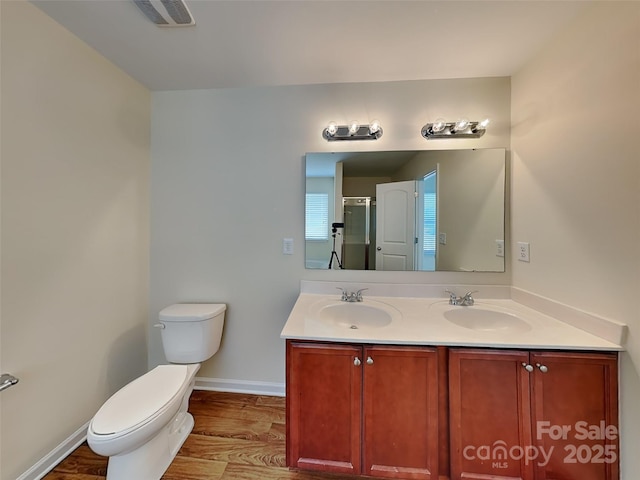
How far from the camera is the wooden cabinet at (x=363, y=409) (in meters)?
1.12

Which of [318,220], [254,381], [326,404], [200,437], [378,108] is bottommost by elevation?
[200,437]

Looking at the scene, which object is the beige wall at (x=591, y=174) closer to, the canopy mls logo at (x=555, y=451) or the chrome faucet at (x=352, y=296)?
the canopy mls logo at (x=555, y=451)

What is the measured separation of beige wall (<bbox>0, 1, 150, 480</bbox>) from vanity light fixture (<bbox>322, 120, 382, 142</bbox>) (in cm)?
143

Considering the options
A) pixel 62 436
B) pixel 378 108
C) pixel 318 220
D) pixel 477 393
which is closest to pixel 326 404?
pixel 477 393

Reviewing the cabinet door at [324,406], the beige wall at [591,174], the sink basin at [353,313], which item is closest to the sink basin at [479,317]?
the beige wall at [591,174]

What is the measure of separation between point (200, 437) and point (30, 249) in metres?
1.39

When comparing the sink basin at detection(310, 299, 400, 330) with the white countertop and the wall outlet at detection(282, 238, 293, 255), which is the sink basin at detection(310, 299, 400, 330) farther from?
A: the wall outlet at detection(282, 238, 293, 255)

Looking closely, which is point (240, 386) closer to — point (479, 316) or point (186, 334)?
point (186, 334)

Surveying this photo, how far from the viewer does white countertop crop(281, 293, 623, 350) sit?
109 centimetres

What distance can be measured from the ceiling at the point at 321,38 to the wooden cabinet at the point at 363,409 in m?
1.60

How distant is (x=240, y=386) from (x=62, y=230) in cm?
154

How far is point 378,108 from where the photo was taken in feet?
5.86

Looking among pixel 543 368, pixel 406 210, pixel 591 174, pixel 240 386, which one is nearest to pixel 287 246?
pixel 406 210

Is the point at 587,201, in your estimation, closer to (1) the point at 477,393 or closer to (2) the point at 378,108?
(1) the point at 477,393
